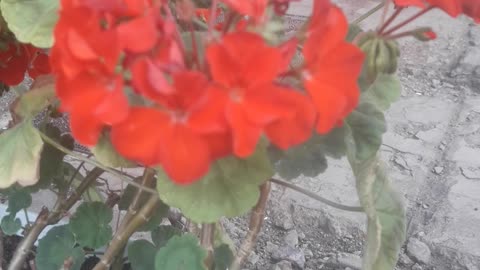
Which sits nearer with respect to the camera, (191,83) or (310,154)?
(191,83)

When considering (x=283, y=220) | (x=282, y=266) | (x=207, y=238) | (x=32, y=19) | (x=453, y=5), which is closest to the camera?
(x=453, y=5)

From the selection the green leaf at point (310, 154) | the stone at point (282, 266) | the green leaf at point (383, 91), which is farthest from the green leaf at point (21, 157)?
the stone at point (282, 266)

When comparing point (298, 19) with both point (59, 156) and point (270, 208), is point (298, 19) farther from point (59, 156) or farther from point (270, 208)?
point (59, 156)

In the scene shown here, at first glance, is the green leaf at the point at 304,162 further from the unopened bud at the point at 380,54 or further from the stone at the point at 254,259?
the stone at the point at 254,259

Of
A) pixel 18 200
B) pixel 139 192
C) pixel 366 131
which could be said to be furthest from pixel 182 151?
pixel 18 200

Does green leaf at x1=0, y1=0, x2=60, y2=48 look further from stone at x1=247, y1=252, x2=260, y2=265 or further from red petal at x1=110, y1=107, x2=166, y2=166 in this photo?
stone at x1=247, y1=252, x2=260, y2=265

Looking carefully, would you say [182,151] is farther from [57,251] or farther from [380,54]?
[57,251]
